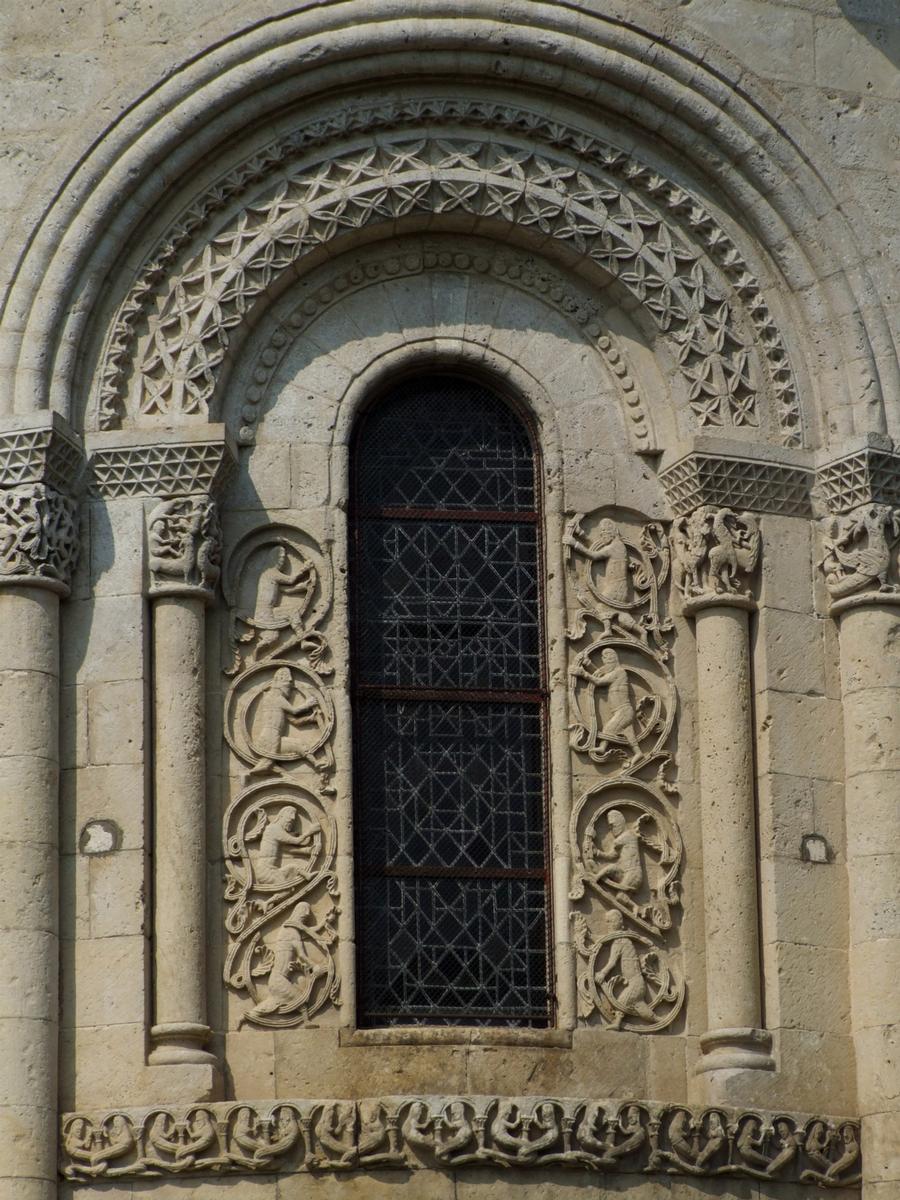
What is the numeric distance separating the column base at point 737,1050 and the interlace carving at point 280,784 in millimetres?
1814

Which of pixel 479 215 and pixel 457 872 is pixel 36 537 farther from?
pixel 479 215

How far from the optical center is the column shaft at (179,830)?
563 inches

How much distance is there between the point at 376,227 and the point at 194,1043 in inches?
167

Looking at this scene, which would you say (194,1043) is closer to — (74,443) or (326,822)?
(326,822)

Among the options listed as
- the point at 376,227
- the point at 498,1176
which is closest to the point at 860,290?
the point at 376,227

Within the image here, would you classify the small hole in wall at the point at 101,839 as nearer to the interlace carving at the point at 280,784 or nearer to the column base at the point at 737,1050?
the interlace carving at the point at 280,784

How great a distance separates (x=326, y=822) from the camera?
14.8 meters

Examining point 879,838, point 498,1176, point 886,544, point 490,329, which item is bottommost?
point 498,1176

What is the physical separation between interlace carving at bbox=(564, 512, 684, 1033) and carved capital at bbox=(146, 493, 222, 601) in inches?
72.0

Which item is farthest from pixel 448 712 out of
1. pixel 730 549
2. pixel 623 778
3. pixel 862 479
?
pixel 862 479

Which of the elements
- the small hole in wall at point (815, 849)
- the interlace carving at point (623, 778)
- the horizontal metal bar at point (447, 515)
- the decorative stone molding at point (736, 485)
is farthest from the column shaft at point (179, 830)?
the small hole in wall at point (815, 849)

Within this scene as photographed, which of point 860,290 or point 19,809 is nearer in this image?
point 19,809

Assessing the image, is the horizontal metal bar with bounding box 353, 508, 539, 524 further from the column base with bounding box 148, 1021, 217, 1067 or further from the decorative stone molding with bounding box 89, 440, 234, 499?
the column base with bounding box 148, 1021, 217, 1067

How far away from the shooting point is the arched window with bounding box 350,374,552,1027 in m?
14.8
